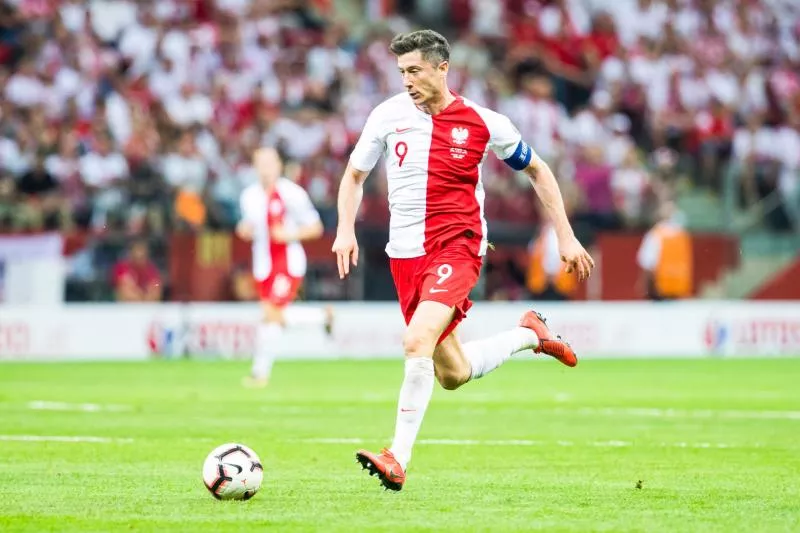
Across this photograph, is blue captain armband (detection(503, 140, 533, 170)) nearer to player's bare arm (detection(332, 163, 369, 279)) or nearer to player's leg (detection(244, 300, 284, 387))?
player's bare arm (detection(332, 163, 369, 279))

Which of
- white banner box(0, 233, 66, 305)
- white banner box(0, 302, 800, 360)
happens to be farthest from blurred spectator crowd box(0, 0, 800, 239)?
white banner box(0, 302, 800, 360)

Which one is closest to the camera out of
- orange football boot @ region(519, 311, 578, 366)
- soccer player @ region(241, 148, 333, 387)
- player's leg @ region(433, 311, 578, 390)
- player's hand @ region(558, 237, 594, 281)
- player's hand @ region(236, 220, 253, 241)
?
player's hand @ region(558, 237, 594, 281)

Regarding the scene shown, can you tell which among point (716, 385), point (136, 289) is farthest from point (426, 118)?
point (136, 289)

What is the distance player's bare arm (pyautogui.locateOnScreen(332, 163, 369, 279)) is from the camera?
888 cm

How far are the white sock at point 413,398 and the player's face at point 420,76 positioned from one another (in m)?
1.54

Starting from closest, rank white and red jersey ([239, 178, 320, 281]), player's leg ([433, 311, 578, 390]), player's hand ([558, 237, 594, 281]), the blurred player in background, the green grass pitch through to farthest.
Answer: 1. the green grass pitch
2. player's hand ([558, 237, 594, 281])
3. player's leg ([433, 311, 578, 390])
4. white and red jersey ([239, 178, 320, 281])
5. the blurred player in background

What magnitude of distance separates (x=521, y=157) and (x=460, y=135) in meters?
0.39

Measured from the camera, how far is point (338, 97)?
26.7m

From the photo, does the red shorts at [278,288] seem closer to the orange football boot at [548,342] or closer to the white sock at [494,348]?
the orange football boot at [548,342]

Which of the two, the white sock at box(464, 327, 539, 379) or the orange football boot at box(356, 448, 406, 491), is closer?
the orange football boot at box(356, 448, 406, 491)

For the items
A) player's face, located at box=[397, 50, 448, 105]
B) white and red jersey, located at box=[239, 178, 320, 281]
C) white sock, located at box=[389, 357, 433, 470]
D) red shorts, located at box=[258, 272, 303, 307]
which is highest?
player's face, located at box=[397, 50, 448, 105]

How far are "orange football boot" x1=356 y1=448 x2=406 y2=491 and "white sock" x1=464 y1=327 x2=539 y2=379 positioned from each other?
1488mm

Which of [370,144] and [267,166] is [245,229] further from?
[370,144]

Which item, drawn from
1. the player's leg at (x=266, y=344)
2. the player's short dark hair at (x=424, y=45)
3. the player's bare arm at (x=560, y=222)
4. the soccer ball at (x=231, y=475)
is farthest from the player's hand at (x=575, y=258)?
the player's leg at (x=266, y=344)
